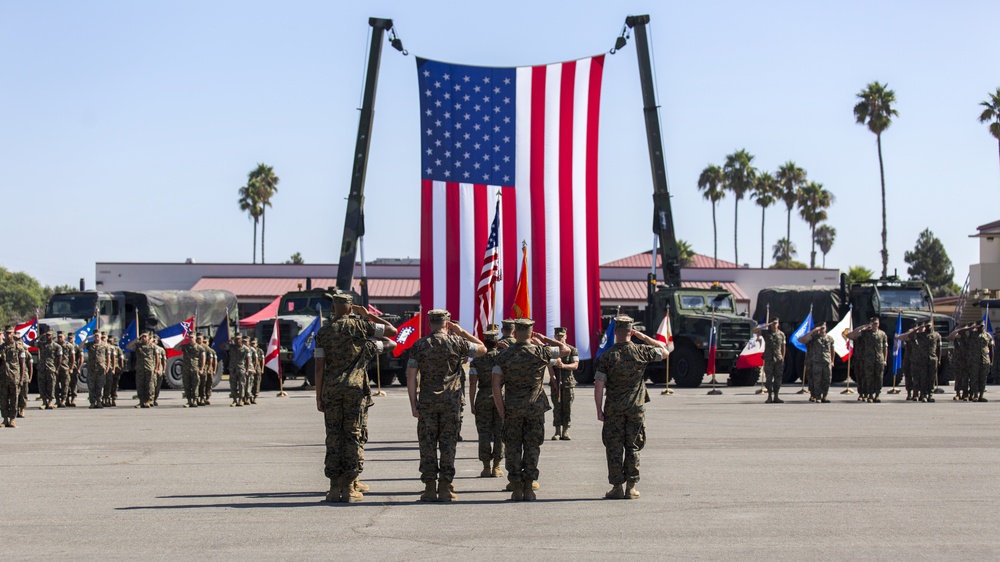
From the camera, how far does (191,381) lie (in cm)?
2473

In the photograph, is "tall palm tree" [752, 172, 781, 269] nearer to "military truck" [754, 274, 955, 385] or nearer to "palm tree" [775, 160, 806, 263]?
"palm tree" [775, 160, 806, 263]

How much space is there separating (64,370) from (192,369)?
2.52 meters

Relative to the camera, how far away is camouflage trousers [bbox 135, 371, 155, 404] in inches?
960

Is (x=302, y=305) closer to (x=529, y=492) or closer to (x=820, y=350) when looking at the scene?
(x=820, y=350)

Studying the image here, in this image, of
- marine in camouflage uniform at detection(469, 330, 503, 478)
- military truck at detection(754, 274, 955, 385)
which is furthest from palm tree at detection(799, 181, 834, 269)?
marine in camouflage uniform at detection(469, 330, 503, 478)

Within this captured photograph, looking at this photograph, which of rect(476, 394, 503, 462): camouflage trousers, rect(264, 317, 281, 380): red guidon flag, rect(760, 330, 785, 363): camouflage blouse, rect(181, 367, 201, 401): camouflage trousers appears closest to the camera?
rect(476, 394, 503, 462): camouflage trousers

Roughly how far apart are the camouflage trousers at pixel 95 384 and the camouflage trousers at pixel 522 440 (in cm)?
1609

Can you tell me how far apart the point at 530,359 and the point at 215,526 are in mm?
3146

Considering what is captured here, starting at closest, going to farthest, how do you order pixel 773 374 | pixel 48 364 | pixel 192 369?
pixel 48 364 → pixel 773 374 → pixel 192 369

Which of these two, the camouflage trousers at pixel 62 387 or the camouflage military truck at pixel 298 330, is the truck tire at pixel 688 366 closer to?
the camouflage military truck at pixel 298 330

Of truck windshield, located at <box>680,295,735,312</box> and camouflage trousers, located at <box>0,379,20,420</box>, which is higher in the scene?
truck windshield, located at <box>680,295,735,312</box>

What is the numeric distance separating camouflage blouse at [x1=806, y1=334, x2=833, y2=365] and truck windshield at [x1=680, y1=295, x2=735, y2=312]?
572cm

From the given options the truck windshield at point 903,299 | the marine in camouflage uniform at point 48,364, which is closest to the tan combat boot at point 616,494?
the marine in camouflage uniform at point 48,364

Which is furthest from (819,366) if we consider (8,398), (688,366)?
(8,398)
